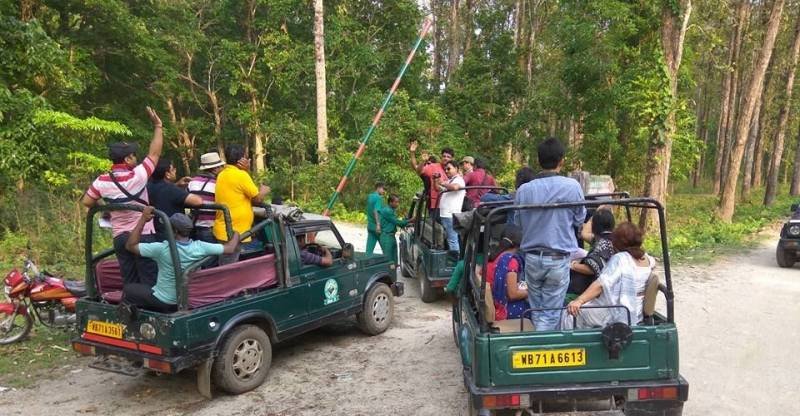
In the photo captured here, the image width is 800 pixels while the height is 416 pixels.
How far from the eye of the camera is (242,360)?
5.11m

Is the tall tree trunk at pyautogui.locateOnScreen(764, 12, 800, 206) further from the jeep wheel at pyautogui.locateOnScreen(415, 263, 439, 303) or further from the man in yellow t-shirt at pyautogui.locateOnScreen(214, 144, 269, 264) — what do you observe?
the man in yellow t-shirt at pyautogui.locateOnScreen(214, 144, 269, 264)

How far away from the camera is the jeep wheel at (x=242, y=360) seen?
491 centimetres

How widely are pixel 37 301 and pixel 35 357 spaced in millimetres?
665

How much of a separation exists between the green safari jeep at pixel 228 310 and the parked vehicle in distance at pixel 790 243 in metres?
8.67


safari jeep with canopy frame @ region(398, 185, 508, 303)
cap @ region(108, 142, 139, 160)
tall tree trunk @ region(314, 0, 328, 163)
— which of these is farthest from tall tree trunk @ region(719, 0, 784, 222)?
cap @ region(108, 142, 139, 160)

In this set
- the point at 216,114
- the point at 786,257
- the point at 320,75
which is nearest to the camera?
the point at 786,257

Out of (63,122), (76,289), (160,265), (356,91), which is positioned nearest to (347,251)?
(160,265)

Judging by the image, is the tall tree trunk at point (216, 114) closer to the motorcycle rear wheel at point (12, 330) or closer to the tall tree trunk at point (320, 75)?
the tall tree trunk at point (320, 75)

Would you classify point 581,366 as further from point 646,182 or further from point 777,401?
point 646,182

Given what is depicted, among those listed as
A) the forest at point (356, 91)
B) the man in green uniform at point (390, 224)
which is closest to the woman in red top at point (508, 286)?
the man in green uniform at point (390, 224)

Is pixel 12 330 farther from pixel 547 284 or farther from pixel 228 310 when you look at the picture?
pixel 547 284

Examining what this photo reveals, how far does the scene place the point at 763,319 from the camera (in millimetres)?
7336

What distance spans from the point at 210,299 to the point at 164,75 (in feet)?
66.4

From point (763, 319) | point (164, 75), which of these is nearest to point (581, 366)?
point (763, 319)
